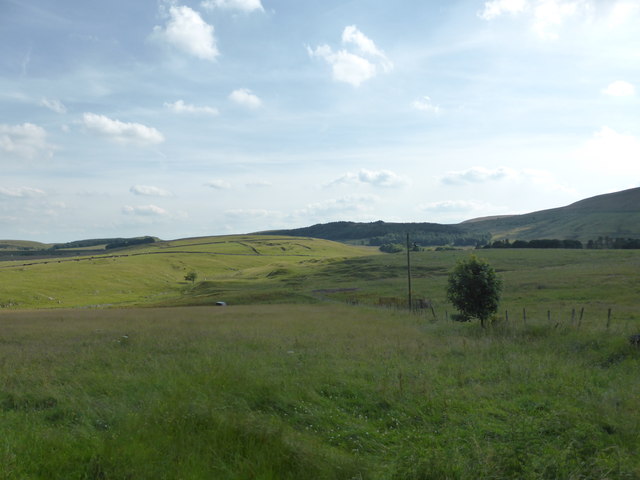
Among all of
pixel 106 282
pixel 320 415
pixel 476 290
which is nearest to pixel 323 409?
pixel 320 415

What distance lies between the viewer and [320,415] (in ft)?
30.6

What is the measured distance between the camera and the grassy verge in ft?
22.9

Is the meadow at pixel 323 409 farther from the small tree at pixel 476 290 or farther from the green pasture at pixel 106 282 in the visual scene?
the green pasture at pixel 106 282

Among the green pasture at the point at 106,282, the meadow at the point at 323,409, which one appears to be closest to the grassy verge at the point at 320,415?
the meadow at the point at 323,409

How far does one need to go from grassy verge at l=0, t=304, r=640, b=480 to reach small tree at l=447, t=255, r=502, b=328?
13.0m

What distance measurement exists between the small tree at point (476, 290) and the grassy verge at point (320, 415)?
42.7ft

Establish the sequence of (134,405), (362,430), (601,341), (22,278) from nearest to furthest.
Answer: (362,430) → (134,405) → (601,341) → (22,278)

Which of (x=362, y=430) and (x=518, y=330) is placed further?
(x=518, y=330)

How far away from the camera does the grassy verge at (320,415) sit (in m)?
6.97

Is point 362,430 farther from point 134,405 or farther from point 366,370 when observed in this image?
point 134,405

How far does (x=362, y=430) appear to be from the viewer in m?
8.59

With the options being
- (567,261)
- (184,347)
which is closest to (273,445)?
(184,347)

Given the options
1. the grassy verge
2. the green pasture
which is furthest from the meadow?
the green pasture

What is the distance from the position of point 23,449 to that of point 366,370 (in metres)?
8.59
